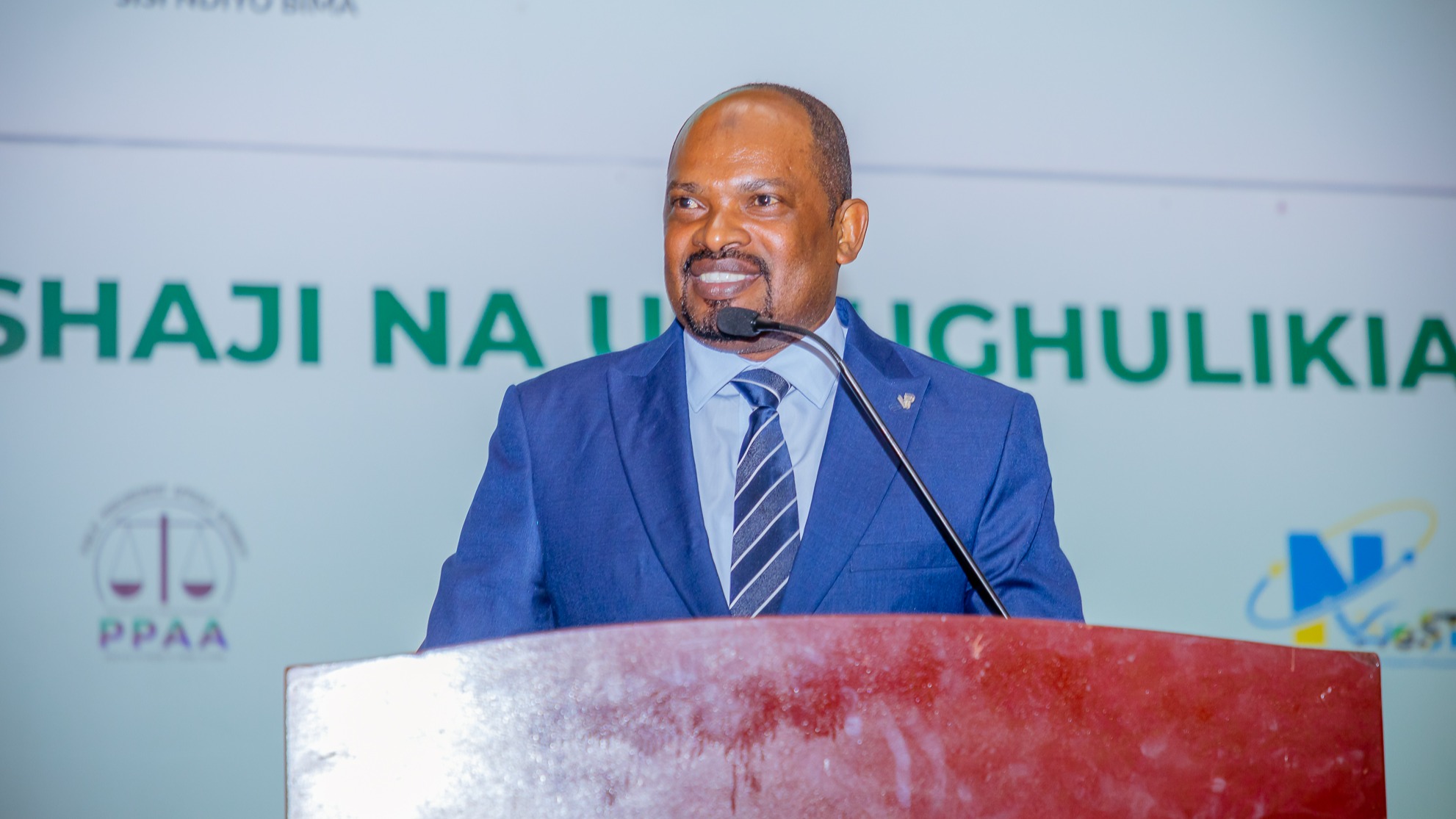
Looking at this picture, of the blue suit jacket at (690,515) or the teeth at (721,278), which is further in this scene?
the teeth at (721,278)

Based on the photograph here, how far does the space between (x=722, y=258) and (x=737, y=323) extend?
0.30 m

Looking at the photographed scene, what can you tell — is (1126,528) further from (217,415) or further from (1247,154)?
(217,415)

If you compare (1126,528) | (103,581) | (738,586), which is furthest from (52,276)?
(1126,528)

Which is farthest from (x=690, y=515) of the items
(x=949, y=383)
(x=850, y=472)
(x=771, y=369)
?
(x=949, y=383)

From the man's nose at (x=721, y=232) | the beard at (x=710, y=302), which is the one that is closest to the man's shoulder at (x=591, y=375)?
the beard at (x=710, y=302)

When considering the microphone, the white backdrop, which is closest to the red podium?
the microphone

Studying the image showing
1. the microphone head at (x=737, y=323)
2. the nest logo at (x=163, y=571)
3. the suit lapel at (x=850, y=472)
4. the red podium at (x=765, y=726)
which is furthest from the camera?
the nest logo at (x=163, y=571)

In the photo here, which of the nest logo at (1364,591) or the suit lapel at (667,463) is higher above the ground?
the suit lapel at (667,463)

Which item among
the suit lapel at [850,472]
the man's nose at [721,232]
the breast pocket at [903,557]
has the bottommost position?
the breast pocket at [903,557]

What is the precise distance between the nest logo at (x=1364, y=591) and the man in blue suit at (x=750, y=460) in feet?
5.00

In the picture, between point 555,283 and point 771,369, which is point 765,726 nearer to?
point 771,369

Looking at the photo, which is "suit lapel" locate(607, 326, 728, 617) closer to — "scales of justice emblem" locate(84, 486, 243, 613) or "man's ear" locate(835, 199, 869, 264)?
"man's ear" locate(835, 199, 869, 264)

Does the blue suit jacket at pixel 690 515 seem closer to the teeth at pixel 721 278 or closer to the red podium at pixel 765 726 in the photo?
the teeth at pixel 721 278

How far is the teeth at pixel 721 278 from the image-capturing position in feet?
6.57
